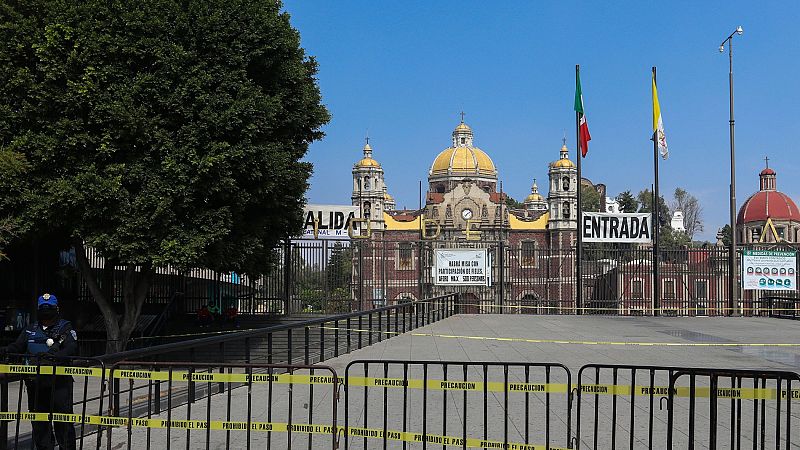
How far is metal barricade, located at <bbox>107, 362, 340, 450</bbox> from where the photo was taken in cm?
715

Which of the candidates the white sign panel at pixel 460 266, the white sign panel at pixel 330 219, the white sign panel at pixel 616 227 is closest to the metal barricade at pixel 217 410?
the white sign panel at pixel 460 266

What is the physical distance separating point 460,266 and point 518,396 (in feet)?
71.1

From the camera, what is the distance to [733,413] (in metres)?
6.80

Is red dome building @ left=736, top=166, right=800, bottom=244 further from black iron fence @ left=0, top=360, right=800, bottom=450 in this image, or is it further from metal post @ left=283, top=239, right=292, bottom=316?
black iron fence @ left=0, top=360, right=800, bottom=450

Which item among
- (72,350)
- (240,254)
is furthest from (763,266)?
(72,350)

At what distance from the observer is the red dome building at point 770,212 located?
331 ft

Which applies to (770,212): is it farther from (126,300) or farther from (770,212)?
(126,300)

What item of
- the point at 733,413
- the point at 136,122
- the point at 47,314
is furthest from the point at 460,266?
the point at 733,413

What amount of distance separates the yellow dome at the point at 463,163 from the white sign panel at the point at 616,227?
2892 inches

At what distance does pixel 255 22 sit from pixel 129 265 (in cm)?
635

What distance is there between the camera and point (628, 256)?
38438 millimetres

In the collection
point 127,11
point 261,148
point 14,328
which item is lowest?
point 14,328

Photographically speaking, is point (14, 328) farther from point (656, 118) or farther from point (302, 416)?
point (656, 118)

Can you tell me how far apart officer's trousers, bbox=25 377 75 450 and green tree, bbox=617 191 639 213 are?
12030 centimetres
